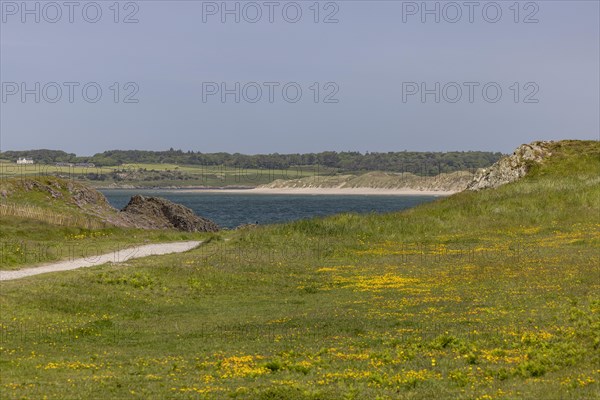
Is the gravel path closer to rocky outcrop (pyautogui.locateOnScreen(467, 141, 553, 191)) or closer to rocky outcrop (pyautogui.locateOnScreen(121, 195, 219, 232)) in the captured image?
rocky outcrop (pyautogui.locateOnScreen(121, 195, 219, 232))

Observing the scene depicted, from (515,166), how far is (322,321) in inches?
2230

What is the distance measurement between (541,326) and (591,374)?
6500 millimetres

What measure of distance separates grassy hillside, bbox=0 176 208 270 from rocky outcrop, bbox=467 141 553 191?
1366 inches

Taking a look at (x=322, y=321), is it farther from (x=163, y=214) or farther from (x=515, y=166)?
(x=515, y=166)

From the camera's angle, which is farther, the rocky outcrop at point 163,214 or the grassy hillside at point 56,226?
the rocky outcrop at point 163,214

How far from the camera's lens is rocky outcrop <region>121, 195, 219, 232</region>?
70.5 m

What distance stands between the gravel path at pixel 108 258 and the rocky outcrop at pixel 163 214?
16231 millimetres

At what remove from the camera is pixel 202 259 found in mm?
43688

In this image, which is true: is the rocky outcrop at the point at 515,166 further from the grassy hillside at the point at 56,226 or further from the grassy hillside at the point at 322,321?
the grassy hillside at the point at 56,226

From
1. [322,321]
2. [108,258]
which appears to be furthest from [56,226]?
[322,321]

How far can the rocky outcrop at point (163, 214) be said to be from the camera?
231 ft

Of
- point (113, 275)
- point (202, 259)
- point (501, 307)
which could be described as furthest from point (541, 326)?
point (202, 259)

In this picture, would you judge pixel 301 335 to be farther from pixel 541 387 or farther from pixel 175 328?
pixel 541 387

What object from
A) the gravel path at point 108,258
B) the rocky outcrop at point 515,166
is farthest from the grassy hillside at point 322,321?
the rocky outcrop at point 515,166
